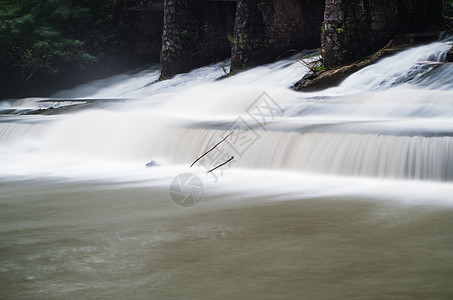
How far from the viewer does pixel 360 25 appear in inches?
441

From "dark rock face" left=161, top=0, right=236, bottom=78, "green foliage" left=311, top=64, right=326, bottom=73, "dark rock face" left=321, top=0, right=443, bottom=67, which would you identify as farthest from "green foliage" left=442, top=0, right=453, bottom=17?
"dark rock face" left=161, top=0, right=236, bottom=78

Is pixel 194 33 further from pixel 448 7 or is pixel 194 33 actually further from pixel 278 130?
pixel 278 130

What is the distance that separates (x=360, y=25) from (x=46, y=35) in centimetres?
→ 839

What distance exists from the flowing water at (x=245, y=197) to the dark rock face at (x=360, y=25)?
48.3 inches

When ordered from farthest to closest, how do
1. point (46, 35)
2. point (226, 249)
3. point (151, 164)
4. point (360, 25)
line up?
point (46, 35)
point (360, 25)
point (151, 164)
point (226, 249)

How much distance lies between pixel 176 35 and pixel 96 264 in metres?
13.3

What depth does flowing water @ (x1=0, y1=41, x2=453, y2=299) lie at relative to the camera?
2.87m

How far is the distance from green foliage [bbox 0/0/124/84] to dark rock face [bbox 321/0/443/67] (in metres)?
7.63

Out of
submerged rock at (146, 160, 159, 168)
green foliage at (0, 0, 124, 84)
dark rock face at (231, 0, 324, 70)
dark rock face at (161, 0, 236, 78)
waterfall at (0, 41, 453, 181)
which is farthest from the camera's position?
dark rock face at (161, 0, 236, 78)

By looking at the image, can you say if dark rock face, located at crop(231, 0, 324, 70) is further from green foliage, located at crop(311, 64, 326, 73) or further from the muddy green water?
the muddy green water

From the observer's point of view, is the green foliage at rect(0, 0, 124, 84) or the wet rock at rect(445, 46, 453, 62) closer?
the wet rock at rect(445, 46, 453, 62)

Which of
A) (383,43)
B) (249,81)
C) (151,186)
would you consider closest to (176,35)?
(249,81)

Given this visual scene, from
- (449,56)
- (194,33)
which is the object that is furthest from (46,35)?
(449,56)

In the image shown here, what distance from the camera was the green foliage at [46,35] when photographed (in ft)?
51.4
